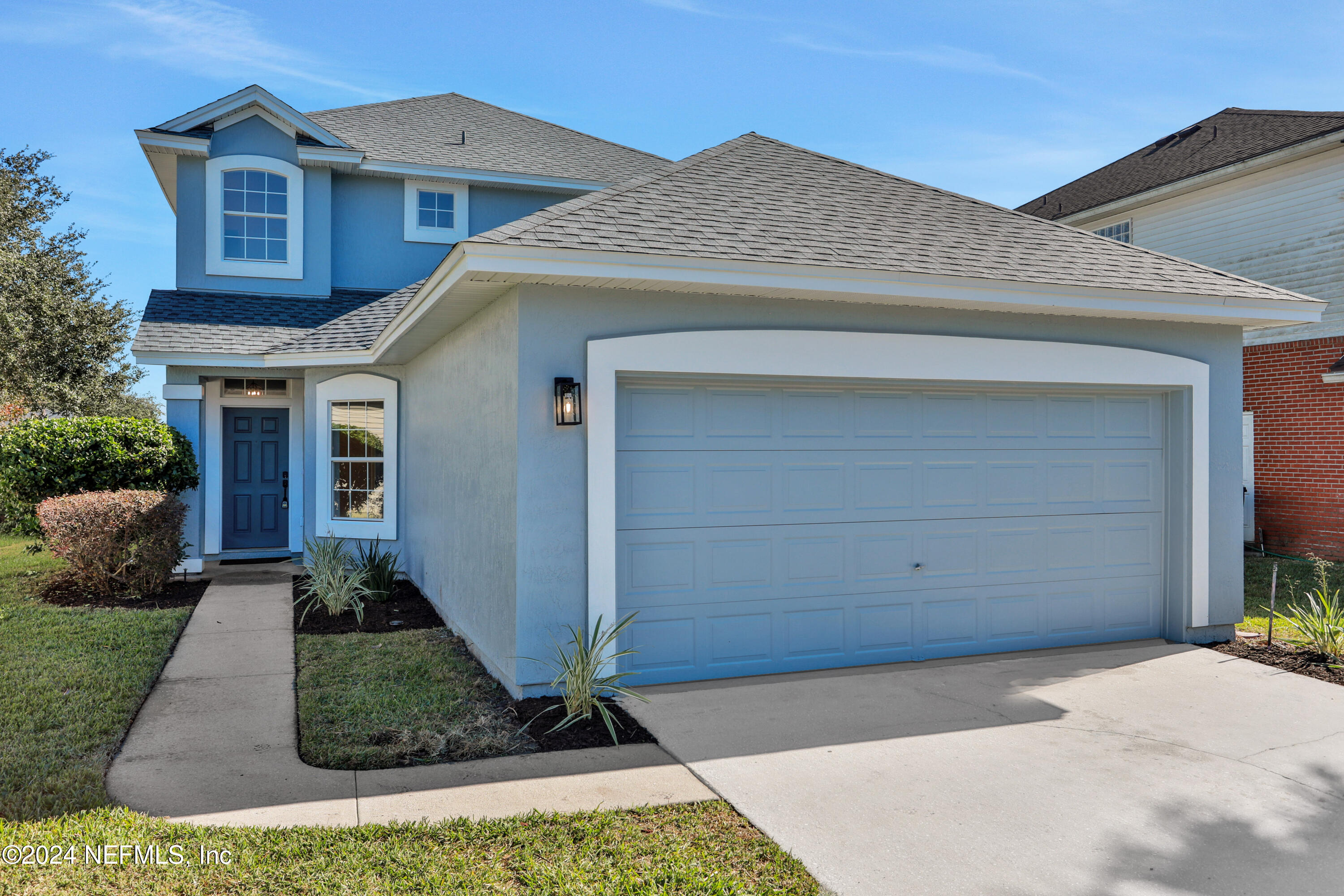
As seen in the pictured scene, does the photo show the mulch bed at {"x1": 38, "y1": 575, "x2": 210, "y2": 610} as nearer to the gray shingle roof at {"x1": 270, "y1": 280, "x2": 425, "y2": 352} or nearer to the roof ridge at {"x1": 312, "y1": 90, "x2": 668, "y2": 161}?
the gray shingle roof at {"x1": 270, "y1": 280, "x2": 425, "y2": 352}

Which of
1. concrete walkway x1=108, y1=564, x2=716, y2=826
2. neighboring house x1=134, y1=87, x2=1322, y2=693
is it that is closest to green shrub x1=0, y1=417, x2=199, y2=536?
neighboring house x1=134, y1=87, x2=1322, y2=693

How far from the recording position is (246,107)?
13125 mm

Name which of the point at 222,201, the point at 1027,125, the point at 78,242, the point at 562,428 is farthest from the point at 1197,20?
the point at 78,242

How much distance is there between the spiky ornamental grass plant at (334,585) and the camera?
877 centimetres

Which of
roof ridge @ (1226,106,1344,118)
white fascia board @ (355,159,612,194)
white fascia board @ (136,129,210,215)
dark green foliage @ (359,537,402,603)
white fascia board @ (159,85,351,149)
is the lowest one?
dark green foliage @ (359,537,402,603)

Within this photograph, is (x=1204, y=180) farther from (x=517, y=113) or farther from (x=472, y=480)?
(x=472, y=480)

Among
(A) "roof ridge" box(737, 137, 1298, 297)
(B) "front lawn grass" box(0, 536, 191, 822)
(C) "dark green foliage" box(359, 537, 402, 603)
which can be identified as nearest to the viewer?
(B) "front lawn grass" box(0, 536, 191, 822)

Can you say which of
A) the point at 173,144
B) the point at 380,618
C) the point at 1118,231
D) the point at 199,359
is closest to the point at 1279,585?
the point at 1118,231

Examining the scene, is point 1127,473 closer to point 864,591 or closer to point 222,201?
point 864,591

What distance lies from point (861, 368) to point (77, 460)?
9529 millimetres

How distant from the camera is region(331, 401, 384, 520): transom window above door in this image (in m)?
11.3

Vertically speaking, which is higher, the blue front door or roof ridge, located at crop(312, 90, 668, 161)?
roof ridge, located at crop(312, 90, 668, 161)

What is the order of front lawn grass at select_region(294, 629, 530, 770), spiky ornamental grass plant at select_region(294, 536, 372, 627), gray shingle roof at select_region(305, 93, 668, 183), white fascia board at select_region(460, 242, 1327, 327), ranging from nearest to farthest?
front lawn grass at select_region(294, 629, 530, 770) < white fascia board at select_region(460, 242, 1327, 327) < spiky ornamental grass plant at select_region(294, 536, 372, 627) < gray shingle roof at select_region(305, 93, 668, 183)

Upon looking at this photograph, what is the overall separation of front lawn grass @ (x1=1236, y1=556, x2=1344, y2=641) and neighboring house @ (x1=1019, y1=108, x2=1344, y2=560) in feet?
3.61
